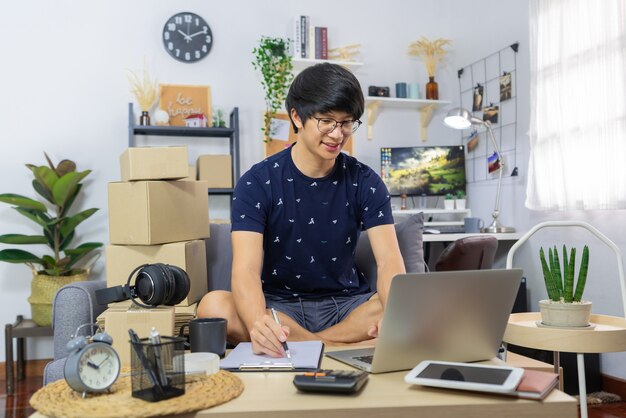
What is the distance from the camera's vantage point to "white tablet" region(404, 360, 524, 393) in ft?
3.06

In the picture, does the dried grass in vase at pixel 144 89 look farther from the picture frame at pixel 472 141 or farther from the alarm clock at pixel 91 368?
the alarm clock at pixel 91 368

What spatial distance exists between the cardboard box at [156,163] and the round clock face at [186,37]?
6.22ft

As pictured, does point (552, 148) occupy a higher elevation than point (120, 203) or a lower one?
higher

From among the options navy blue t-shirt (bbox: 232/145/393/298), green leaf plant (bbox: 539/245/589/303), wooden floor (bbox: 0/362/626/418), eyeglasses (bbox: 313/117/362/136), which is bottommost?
wooden floor (bbox: 0/362/626/418)

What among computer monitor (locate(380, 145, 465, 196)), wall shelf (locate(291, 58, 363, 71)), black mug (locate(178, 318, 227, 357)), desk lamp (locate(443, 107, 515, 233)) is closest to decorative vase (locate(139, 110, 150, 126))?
wall shelf (locate(291, 58, 363, 71))

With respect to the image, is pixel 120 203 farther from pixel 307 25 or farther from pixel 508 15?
pixel 508 15

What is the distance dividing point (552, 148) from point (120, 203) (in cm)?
210

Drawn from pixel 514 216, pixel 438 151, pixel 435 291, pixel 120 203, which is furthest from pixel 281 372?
pixel 438 151

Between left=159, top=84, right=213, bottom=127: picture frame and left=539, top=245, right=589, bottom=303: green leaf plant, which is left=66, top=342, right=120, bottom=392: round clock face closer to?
left=539, top=245, right=589, bottom=303: green leaf plant

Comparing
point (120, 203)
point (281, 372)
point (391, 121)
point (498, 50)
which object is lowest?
point (281, 372)

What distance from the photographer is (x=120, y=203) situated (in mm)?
2039

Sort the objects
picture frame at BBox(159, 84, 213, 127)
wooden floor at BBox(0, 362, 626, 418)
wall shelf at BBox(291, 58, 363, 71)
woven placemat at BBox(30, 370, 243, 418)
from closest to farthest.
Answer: woven placemat at BBox(30, 370, 243, 418) → wooden floor at BBox(0, 362, 626, 418) → picture frame at BBox(159, 84, 213, 127) → wall shelf at BBox(291, 58, 363, 71)

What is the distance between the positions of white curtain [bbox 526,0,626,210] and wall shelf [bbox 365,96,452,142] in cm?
99

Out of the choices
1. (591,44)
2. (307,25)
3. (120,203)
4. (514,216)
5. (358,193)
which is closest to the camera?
(358,193)
